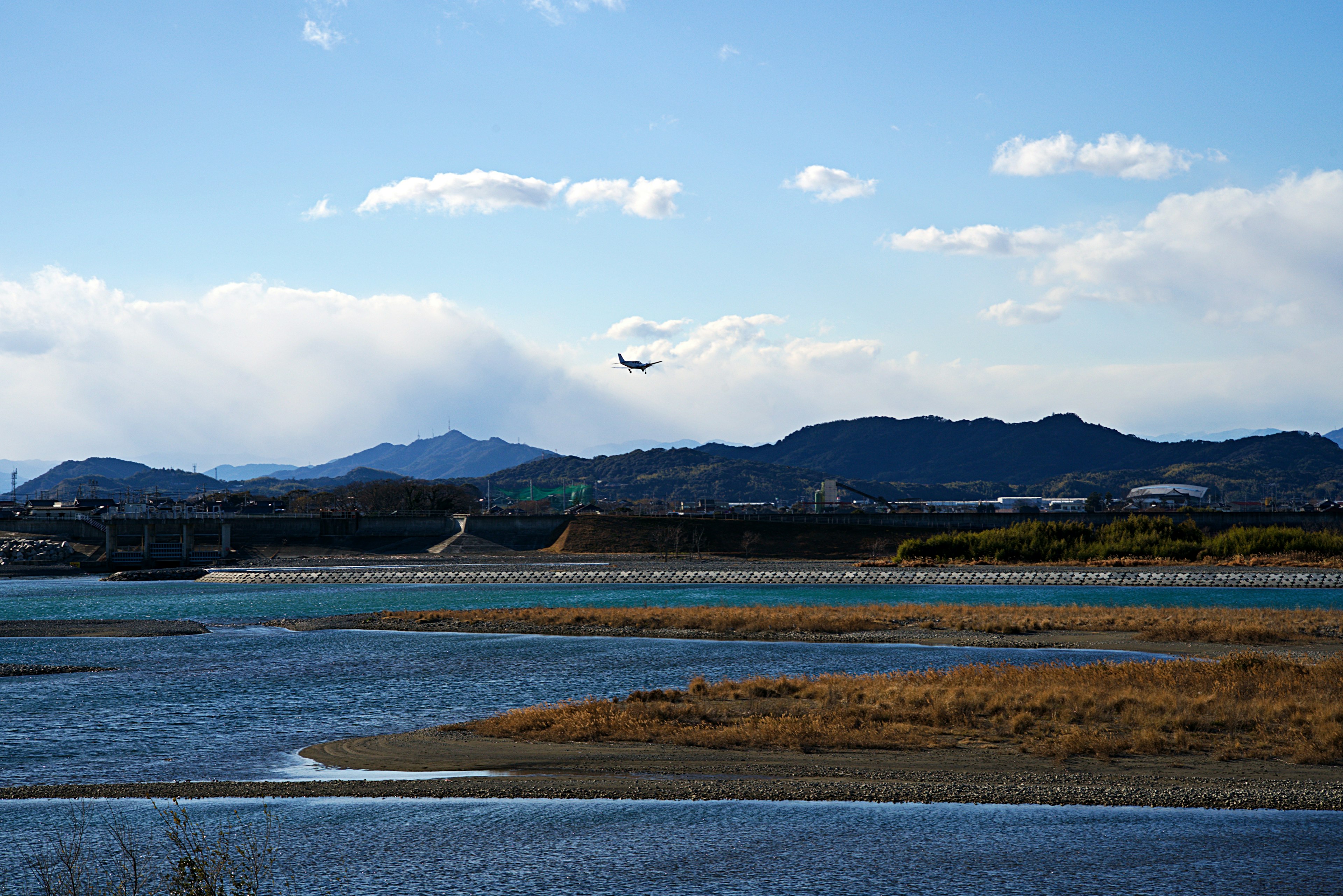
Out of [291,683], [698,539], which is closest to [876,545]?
[698,539]

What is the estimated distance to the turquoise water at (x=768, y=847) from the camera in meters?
15.3

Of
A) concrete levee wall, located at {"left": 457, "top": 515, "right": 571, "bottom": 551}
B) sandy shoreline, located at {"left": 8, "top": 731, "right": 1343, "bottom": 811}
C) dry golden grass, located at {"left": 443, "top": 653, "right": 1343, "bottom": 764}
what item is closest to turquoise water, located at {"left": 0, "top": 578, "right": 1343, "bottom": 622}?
dry golden grass, located at {"left": 443, "top": 653, "right": 1343, "bottom": 764}

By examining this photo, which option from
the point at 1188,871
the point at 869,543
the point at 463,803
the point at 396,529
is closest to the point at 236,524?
the point at 396,529

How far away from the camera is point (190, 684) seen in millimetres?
37781

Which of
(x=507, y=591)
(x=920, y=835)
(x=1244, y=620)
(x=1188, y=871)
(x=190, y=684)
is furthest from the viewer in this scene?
(x=507, y=591)

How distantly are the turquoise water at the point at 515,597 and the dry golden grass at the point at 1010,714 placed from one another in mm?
39586

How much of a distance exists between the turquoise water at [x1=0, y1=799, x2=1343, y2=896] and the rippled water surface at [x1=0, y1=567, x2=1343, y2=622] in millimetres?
50766

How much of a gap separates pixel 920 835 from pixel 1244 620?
3888 centimetres

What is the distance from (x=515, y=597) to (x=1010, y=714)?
2354 inches

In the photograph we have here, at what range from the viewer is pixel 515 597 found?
8188 centimetres

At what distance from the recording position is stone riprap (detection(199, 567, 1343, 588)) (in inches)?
3255

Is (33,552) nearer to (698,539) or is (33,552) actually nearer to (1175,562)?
(698,539)

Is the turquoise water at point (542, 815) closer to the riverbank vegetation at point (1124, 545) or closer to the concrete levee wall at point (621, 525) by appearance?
the riverbank vegetation at point (1124, 545)

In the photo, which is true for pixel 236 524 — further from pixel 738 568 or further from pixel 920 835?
pixel 920 835
